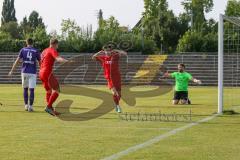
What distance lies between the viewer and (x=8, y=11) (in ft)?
507

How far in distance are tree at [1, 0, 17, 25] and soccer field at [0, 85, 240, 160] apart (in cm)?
14291

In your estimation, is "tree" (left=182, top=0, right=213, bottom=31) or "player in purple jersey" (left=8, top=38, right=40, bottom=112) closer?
"player in purple jersey" (left=8, top=38, right=40, bottom=112)

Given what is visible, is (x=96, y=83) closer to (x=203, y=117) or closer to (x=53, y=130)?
(x=203, y=117)

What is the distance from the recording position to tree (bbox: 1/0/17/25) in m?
154

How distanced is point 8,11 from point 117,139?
487ft

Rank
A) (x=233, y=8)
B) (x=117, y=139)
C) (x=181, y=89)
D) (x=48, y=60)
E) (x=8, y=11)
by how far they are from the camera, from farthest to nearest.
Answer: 1. (x=8, y=11)
2. (x=233, y=8)
3. (x=181, y=89)
4. (x=48, y=60)
5. (x=117, y=139)

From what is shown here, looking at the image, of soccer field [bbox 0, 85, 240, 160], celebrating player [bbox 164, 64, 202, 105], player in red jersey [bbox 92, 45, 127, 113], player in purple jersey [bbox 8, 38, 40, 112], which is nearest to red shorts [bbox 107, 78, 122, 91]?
player in red jersey [bbox 92, 45, 127, 113]

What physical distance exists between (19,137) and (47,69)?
5.04 m

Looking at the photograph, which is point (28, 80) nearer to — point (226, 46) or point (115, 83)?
point (115, 83)

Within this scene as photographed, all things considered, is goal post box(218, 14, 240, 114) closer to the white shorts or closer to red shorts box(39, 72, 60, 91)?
red shorts box(39, 72, 60, 91)

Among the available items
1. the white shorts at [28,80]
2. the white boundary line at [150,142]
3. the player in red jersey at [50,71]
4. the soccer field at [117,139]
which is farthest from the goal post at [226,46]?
the white shorts at [28,80]

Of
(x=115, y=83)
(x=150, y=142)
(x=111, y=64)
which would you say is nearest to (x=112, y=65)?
(x=111, y=64)

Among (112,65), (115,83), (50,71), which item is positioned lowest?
(115,83)

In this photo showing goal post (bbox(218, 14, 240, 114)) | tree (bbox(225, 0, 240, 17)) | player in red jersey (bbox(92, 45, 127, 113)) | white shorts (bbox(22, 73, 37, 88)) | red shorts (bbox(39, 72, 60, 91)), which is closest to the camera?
red shorts (bbox(39, 72, 60, 91))
